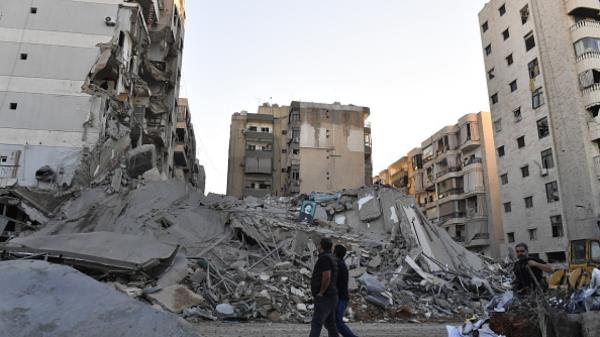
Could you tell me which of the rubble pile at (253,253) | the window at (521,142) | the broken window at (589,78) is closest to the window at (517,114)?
the window at (521,142)

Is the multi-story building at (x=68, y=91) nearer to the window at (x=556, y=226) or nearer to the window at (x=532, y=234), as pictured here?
the window at (x=556, y=226)

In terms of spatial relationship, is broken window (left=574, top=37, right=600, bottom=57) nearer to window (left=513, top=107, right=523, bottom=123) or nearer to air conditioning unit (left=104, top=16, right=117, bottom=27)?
window (left=513, top=107, right=523, bottom=123)

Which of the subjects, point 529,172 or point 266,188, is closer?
point 529,172

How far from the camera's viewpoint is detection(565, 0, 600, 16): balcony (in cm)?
2669

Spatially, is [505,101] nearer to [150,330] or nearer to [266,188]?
[266,188]

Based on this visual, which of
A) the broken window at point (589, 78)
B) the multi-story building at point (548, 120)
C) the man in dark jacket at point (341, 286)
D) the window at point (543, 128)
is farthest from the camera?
the window at point (543, 128)

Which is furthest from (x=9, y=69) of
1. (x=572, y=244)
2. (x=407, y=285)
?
(x=572, y=244)

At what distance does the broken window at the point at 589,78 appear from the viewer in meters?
25.2

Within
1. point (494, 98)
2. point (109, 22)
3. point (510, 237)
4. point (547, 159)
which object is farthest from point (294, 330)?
point (494, 98)

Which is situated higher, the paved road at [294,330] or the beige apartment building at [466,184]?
the beige apartment building at [466,184]

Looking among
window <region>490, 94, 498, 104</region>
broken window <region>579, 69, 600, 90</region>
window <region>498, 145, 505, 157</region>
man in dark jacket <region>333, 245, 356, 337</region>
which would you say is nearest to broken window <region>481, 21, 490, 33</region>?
window <region>490, 94, 498, 104</region>

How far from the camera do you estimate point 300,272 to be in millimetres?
11461

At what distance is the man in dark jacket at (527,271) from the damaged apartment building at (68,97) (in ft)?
52.3

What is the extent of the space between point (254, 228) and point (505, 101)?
85.8ft
